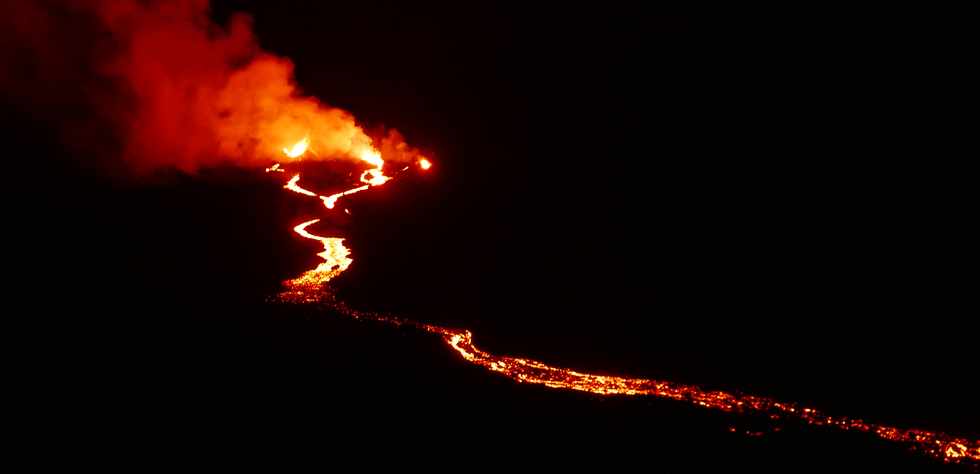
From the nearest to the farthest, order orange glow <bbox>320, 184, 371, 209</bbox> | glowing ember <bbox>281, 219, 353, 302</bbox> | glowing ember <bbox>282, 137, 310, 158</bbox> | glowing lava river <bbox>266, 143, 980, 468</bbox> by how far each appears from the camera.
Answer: glowing lava river <bbox>266, 143, 980, 468</bbox> < glowing ember <bbox>281, 219, 353, 302</bbox> < orange glow <bbox>320, 184, 371, 209</bbox> < glowing ember <bbox>282, 137, 310, 158</bbox>

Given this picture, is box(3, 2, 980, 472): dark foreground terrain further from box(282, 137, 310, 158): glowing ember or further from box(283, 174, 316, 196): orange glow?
box(282, 137, 310, 158): glowing ember

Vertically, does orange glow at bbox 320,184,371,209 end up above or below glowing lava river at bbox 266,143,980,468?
above

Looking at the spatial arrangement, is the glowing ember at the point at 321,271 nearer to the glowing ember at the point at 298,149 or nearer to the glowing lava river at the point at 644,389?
the glowing lava river at the point at 644,389

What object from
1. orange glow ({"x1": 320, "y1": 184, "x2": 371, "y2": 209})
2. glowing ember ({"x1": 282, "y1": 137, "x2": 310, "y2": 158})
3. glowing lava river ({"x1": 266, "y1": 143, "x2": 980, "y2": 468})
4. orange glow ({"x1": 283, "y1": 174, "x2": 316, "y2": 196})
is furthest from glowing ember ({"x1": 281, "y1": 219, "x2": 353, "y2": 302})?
glowing ember ({"x1": 282, "y1": 137, "x2": 310, "y2": 158})

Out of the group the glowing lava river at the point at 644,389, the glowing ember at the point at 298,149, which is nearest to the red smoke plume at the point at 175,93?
the glowing ember at the point at 298,149

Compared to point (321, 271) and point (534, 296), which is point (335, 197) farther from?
point (534, 296)

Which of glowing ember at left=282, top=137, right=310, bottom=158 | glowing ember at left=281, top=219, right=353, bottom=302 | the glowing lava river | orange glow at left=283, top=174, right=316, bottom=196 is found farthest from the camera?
glowing ember at left=282, top=137, right=310, bottom=158

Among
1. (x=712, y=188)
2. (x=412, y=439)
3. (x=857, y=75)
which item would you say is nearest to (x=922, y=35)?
(x=857, y=75)

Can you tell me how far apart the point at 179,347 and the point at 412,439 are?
3.99 meters

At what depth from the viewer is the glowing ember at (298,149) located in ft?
69.1

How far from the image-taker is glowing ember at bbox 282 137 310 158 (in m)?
21.1

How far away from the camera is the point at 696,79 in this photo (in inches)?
992

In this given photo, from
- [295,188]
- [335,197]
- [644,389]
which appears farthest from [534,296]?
[295,188]

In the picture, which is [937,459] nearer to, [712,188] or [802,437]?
[802,437]
